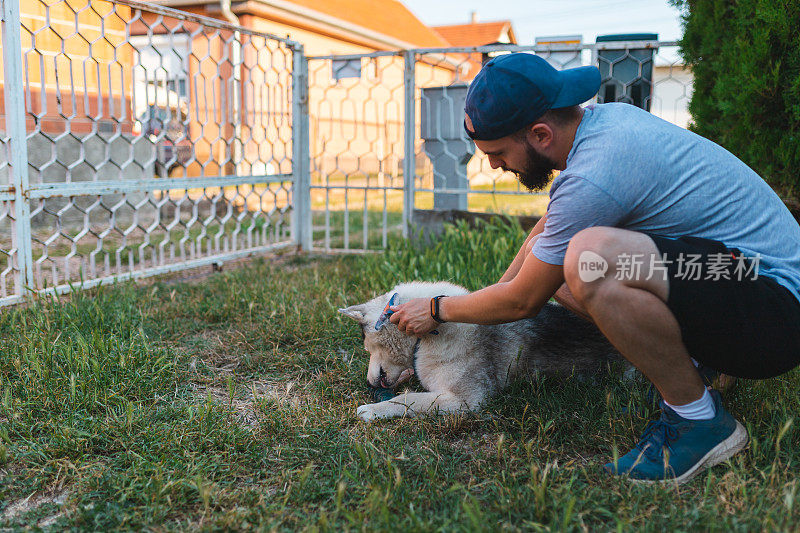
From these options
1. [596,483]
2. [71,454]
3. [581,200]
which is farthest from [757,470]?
[71,454]

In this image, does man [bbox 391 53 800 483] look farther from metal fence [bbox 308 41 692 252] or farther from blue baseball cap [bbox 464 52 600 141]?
metal fence [bbox 308 41 692 252]

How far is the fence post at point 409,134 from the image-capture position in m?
6.88

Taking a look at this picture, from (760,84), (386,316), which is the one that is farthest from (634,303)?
(760,84)

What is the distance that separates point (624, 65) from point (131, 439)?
5491 millimetres

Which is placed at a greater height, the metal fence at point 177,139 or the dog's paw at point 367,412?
the metal fence at point 177,139

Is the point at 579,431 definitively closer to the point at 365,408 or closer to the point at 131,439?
the point at 365,408

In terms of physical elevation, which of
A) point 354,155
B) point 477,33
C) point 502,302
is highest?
point 477,33

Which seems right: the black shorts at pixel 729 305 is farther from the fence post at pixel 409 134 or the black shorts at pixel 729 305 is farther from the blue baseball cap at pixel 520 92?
the fence post at pixel 409 134

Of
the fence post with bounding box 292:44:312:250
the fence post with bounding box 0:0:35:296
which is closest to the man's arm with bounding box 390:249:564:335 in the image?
the fence post with bounding box 0:0:35:296

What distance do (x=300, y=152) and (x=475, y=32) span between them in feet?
76.9

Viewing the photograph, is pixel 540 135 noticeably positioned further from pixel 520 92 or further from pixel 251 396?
pixel 251 396

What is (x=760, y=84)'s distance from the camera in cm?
390

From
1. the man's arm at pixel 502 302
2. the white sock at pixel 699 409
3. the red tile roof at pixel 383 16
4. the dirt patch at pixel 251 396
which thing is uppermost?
the red tile roof at pixel 383 16

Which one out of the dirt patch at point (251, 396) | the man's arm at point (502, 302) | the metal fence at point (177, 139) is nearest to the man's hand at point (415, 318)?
the man's arm at point (502, 302)
